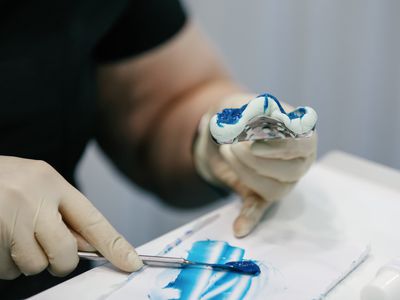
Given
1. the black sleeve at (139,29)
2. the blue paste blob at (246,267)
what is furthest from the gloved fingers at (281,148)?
the black sleeve at (139,29)

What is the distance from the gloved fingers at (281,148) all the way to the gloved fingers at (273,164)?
2 centimetres

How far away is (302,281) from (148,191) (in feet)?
1.77

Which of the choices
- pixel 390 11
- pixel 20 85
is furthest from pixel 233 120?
pixel 390 11

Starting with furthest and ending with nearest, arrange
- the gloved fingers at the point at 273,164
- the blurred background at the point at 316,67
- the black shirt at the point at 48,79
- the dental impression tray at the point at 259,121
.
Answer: the blurred background at the point at 316,67, the black shirt at the point at 48,79, the gloved fingers at the point at 273,164, the dental impression tray at the point at 259,121

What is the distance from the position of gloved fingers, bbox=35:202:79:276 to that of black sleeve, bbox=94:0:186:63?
0.42 metres

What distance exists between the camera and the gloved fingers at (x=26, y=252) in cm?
50

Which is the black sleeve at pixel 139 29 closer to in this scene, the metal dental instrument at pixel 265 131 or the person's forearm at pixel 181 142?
the person's forearm at pixel 181 142

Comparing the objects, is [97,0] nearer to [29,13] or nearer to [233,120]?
[29,13]

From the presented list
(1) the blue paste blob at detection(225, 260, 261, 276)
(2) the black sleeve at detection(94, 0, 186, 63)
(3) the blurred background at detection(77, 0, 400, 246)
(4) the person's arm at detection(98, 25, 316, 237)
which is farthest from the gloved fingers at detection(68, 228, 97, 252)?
(3) the blurred background at detection(77, 0, 400, 246)

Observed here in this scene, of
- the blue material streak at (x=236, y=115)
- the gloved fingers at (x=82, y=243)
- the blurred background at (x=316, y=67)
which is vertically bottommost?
the blurred background at (x=316, y=67)

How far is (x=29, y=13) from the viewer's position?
0.71 meters

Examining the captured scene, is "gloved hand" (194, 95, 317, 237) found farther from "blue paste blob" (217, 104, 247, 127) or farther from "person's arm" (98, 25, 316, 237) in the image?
"person's arm" (98, 25, 316, 237)

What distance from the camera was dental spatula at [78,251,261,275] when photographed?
0.53 meters

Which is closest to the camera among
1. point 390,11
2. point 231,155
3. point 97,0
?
point 231,155
